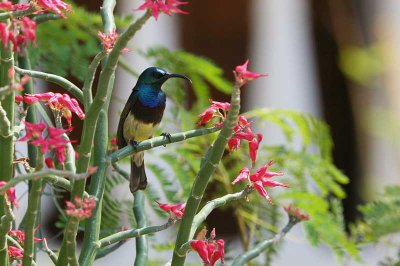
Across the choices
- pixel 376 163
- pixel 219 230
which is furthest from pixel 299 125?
pixel 376 163

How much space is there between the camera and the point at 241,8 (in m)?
4.07

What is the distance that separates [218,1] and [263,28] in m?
0.51

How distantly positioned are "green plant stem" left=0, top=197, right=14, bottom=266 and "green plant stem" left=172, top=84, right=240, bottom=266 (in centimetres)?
22

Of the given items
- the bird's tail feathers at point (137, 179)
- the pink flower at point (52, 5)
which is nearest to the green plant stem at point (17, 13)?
the pink flower at point (52, 5)

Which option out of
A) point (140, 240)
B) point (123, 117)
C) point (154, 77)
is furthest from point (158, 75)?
point (140, 240)

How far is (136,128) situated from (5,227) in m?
0.95

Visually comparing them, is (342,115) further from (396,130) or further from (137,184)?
(137,184)

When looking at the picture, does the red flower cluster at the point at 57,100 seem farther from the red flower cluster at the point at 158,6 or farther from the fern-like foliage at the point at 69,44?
the fern-like foliage at the point at 69,44

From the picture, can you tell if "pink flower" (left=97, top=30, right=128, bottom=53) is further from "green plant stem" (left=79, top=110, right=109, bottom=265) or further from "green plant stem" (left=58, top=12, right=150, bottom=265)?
"green plant stem" (left=79, top=110, right=109, bottom=265)

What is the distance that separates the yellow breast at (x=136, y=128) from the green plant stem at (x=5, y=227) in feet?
2.69

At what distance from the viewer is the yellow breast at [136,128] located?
217 cm

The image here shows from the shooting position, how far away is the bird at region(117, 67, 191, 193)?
2.00 metres

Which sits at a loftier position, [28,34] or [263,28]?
[28,34]

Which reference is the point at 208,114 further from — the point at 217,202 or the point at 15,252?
the point at 15,252
